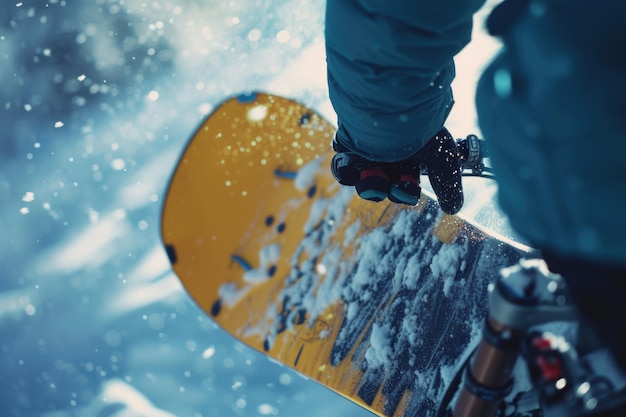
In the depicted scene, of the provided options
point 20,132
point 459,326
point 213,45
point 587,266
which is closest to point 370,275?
point 459,326

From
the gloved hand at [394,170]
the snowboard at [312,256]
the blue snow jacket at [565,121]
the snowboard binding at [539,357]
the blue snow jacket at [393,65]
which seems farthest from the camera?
the snowboard at [312,256]

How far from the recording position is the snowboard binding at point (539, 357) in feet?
2.01

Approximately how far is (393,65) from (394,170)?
555 mm

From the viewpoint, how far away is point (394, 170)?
4.42 feet

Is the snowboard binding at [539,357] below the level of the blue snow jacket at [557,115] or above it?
below

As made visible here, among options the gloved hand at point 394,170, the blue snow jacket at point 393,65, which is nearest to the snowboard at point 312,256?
the gloved hand at point 394,170

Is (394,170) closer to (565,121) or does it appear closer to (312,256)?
(565,121)

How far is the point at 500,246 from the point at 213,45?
3.92m

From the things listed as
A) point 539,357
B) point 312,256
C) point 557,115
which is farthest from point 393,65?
point 312,256

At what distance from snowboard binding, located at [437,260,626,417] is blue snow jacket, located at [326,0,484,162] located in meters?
0.34

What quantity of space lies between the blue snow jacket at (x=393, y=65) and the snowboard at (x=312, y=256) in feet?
4.14

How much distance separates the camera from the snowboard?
218 centimetres

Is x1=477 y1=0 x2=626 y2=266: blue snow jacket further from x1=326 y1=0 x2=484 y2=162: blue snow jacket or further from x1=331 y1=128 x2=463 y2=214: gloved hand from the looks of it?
x1=331 y1=128 x2=463 y2=214: gloved hand

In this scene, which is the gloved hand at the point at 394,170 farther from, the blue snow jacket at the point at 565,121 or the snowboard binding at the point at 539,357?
the blue snow jacket at the point at 565,121
